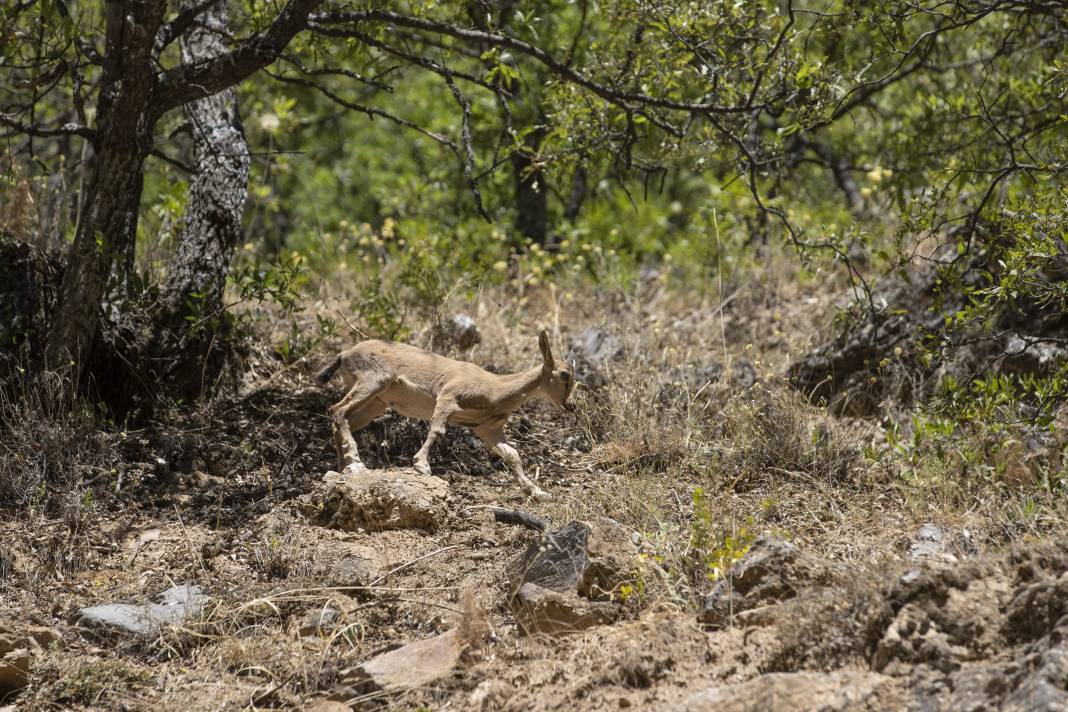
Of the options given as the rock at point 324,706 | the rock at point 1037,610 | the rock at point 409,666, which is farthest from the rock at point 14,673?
the rock at point 1037,610

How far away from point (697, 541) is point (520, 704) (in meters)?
1.29

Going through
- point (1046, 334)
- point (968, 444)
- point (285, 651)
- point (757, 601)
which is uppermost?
point (1046, 334)

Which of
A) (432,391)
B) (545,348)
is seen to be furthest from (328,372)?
(545,348)

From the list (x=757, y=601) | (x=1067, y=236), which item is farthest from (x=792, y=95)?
(x=757, y=601)

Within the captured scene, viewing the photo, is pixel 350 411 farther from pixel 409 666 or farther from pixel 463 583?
pixel 409 666

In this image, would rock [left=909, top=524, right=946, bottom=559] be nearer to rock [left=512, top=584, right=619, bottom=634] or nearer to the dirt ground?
the dirt ground

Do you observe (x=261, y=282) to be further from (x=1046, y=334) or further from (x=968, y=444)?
(x=1046, y=334)

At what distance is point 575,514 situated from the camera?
6.84 m

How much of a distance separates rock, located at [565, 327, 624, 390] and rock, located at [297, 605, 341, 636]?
347cm

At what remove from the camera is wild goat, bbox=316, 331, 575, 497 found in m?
7.68

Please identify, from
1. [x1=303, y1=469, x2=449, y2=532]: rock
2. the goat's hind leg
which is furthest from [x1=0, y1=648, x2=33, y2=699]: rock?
the goat's hind leg

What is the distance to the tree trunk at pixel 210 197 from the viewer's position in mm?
8523

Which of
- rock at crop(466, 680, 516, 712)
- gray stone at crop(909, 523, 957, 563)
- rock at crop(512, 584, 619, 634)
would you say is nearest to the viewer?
rock at crop(466, 680, 516, 712)

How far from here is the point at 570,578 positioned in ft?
19.4
